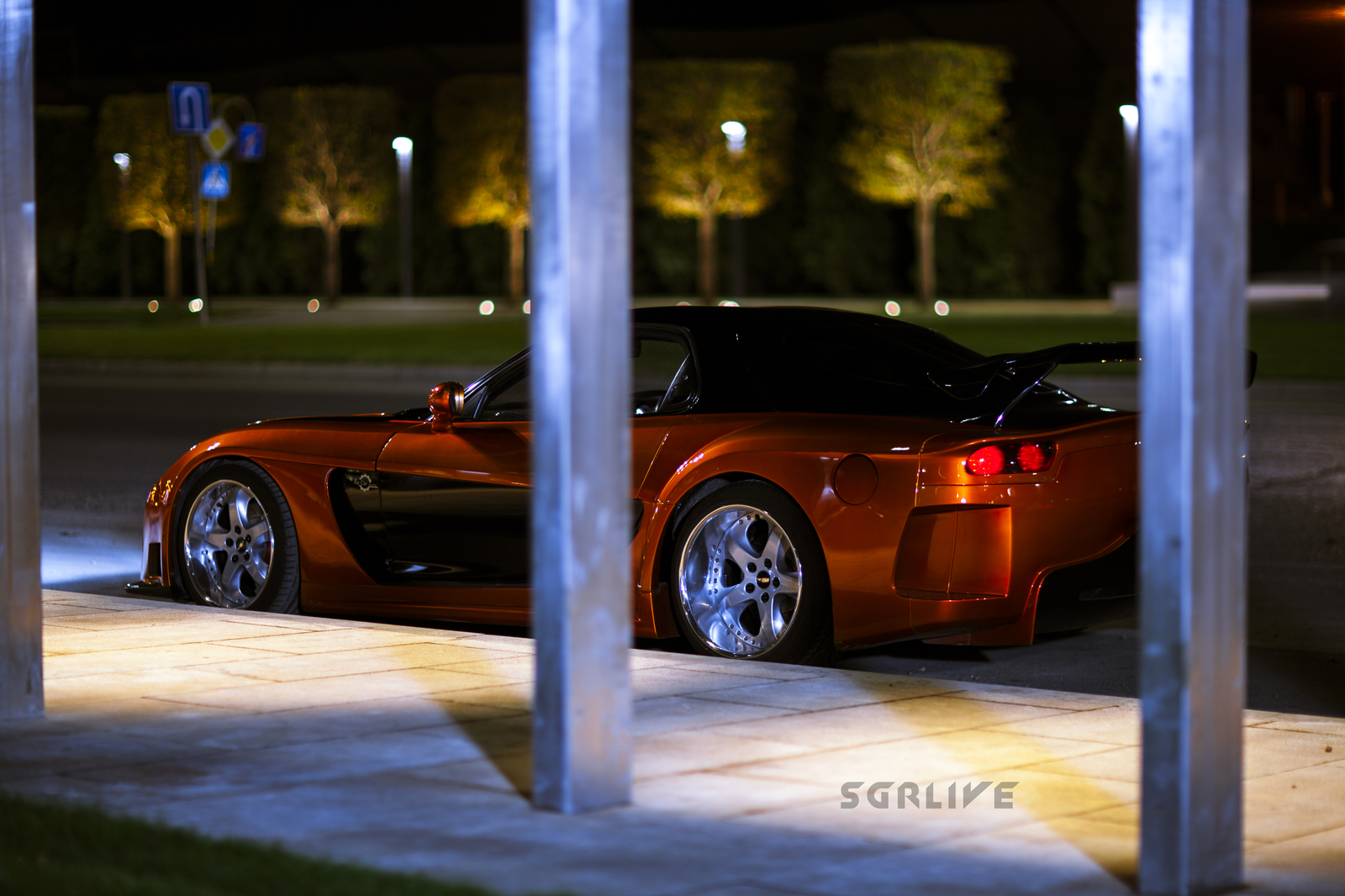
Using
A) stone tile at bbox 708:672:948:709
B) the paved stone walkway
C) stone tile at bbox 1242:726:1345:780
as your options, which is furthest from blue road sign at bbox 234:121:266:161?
stone tile at bbox 1242:726:1345:780

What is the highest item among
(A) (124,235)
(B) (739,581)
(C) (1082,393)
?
(A) (124,235)

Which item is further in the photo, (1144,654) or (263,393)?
(263,393)

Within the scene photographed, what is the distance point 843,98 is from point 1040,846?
43394mm

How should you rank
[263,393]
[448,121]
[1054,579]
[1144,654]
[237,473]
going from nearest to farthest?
[1144,654] < [1054,579] < [237,473] < [263,393] < [448,121]

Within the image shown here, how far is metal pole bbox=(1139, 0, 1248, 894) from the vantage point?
3.63 metres

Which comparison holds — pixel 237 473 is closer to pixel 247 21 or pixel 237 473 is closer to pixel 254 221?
pixel 254 221

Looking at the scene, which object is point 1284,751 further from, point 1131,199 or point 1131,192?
point 1131,199

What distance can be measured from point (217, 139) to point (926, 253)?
54.7 feet

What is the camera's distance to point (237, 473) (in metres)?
7.70

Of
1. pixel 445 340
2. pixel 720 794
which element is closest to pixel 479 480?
pixel 720 794

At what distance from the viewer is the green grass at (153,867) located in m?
3.63

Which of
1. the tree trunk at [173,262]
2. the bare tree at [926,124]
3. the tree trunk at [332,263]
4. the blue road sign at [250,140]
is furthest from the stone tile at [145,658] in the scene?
the tree trunk at [173,262]

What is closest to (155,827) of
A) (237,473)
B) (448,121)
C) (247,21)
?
(237,473)

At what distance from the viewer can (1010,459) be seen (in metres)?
6.16
